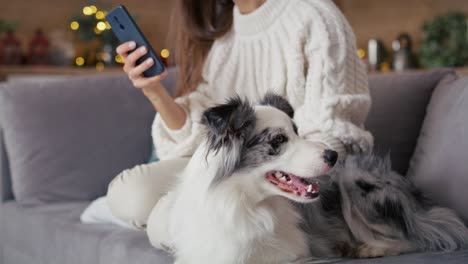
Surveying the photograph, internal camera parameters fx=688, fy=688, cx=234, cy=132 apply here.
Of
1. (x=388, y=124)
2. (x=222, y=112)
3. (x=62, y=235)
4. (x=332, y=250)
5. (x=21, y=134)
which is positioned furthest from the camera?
(x=21, y=134)

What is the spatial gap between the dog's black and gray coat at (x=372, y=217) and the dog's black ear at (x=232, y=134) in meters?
0.17

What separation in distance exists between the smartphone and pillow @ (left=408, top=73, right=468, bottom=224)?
84 cm

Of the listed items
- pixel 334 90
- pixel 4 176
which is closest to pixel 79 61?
pixel 4 176

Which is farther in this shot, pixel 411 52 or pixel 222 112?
pixel 411 52

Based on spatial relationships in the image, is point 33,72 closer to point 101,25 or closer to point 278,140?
point 101,25

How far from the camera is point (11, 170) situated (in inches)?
104

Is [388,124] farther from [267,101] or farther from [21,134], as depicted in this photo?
[21,134]

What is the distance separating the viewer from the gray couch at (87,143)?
2.09 m

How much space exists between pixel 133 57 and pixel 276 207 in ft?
2.22

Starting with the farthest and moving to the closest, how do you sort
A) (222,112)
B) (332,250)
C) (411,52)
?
(411,52), (332,250), (222,112)

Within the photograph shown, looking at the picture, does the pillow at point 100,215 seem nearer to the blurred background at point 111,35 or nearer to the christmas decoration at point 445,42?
the blurred background at point 111,35

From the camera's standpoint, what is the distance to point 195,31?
2408mm

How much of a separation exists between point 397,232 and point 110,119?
1351 millimetres

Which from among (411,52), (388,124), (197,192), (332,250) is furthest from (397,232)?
(411,52)
